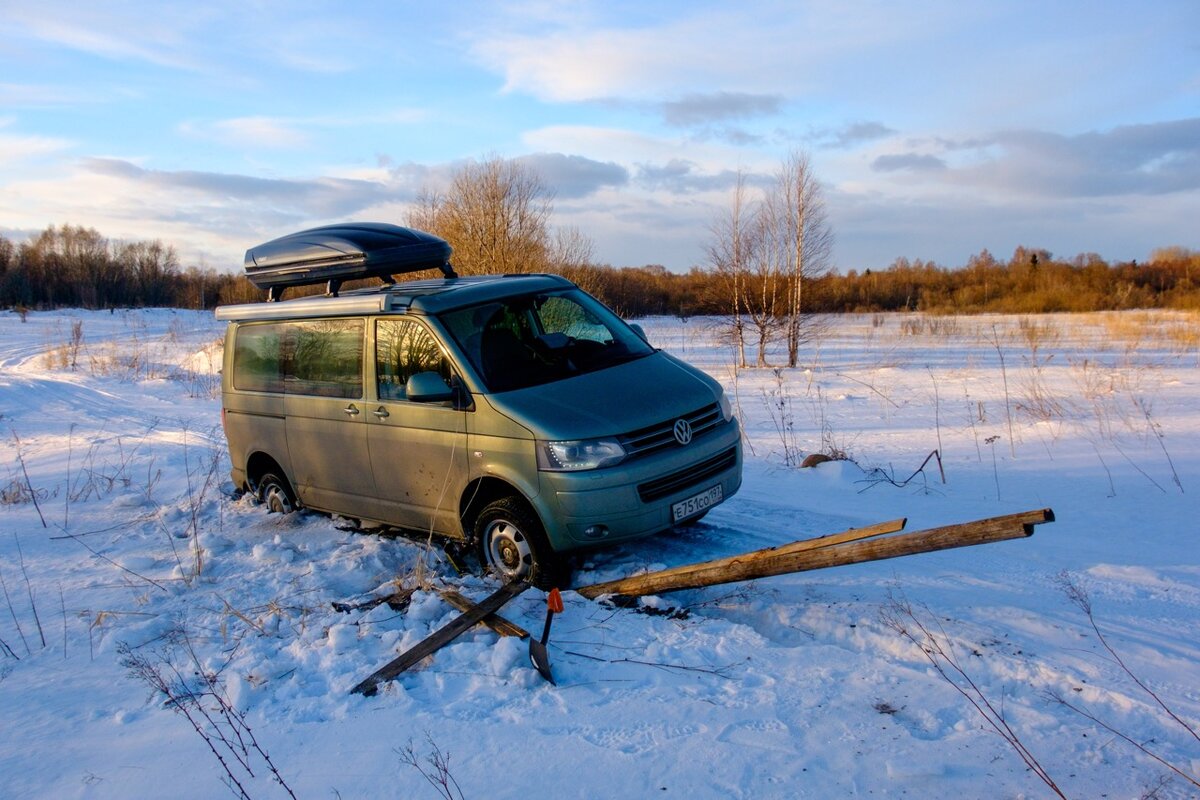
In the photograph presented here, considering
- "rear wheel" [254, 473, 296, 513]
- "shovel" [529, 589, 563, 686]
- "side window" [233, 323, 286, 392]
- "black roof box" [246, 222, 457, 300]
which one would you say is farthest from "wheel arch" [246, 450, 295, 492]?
"shovel" [529, 589, 563, 686]

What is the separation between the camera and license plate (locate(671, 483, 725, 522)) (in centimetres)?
514

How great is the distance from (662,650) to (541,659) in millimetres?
630

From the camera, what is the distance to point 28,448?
10625mm

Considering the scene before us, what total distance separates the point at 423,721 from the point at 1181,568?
4790mm

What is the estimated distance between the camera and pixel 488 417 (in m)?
5.23

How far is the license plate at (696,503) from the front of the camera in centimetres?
514

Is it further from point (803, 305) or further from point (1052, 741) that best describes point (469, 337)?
point (803, 305)

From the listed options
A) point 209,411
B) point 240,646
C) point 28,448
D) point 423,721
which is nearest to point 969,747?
point 423,721

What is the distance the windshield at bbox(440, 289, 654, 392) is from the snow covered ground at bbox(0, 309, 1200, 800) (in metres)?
1.35

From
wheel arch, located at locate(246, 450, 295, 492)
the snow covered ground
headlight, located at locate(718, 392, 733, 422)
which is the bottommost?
the snow covered ground

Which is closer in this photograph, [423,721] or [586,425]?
[423,721]

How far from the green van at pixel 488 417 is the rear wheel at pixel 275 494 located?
1.0 inches

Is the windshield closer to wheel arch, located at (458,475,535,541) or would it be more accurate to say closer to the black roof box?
wheel arch, located at (458,475,535,541)

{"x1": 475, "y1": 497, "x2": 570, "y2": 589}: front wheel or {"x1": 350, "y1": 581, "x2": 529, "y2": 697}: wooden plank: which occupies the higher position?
{"x1": 475, "y1": 497, "x2": 570, "y2": 589}: front wheel
